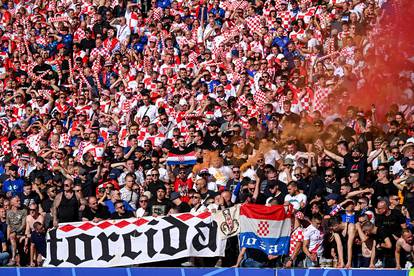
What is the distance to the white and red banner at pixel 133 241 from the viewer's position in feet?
61.8

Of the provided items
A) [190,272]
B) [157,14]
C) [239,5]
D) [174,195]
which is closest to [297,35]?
[239,5]

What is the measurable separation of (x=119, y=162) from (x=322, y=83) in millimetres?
4206

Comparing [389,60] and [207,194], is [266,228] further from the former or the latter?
[389,60]

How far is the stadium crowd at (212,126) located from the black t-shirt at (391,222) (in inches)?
1.4

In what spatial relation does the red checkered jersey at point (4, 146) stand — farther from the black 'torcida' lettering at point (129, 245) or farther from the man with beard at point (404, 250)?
the man with beard at point (404, 250)

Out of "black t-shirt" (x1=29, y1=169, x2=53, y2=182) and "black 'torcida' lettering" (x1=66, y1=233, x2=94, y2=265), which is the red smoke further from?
"black t-shirt" (x1=29, y1=169, x2=53, y2=182)

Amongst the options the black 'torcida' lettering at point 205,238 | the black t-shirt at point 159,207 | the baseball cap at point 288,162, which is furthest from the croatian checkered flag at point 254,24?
the black 'torcida' lettering at point 205,238

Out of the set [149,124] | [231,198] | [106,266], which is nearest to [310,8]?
[149,124]

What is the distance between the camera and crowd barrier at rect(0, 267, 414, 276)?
1666cm

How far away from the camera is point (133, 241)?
19156 millimetres

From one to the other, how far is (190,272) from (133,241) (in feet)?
5.26

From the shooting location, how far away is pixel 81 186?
21.2 metres

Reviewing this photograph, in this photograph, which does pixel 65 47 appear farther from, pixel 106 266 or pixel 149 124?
pixel 106 266

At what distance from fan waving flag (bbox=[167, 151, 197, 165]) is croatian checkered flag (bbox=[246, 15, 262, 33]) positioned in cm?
382
